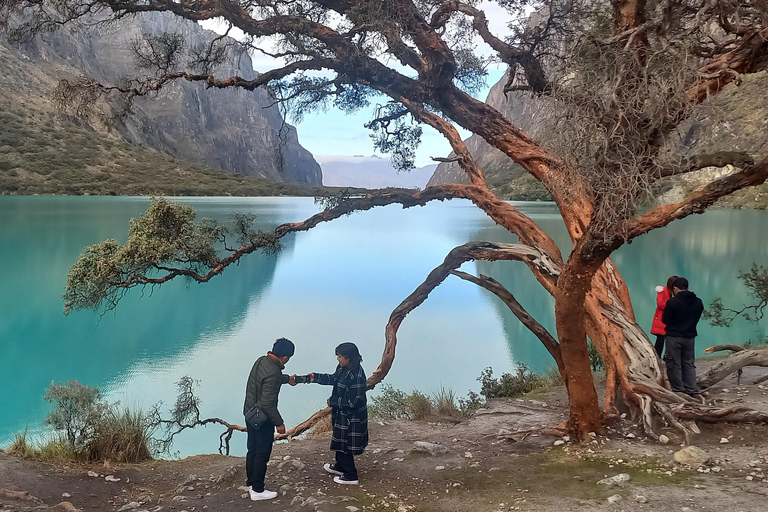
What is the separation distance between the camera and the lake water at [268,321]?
483 inches

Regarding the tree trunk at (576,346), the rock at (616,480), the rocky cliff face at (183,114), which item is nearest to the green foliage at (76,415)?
the tree trunk at (576,346)

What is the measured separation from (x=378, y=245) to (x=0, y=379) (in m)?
31.9

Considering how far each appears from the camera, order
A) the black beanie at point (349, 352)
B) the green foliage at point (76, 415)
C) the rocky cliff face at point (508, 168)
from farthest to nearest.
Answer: the rocky cliff face at point (508, 168)
the green foliage at point (76, 415)
the black beanie at point (349, 352)

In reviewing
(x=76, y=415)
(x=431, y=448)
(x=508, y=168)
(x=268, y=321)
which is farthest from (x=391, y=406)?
(x=508, y=168)

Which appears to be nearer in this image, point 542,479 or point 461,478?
point 542,479

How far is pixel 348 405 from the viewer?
4512 mm

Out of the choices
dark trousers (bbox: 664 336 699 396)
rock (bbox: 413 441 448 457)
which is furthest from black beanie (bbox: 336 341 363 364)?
dark trousers (bbox: 664 336 699 396)

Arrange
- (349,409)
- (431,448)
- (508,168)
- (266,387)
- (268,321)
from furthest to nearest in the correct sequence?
(508,168) → (268,321) → (431,448) → (349,409) → (266,387)

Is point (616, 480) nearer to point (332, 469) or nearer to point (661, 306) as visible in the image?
point (332, 469)

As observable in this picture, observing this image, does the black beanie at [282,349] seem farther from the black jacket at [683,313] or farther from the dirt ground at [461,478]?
the black jacket at [683,313]

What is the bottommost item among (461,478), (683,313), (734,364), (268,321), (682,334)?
(268,321)

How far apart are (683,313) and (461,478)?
299cm

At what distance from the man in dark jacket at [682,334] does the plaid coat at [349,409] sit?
11.2 ft

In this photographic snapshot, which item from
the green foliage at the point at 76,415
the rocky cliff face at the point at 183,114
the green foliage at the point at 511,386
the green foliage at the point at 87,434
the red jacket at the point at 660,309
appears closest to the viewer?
the green foliage at the point at 87,434
